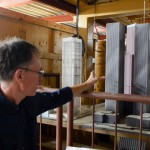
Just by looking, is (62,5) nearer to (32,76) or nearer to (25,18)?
(25,18)

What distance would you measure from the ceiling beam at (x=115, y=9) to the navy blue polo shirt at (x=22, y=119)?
2917 millimetres

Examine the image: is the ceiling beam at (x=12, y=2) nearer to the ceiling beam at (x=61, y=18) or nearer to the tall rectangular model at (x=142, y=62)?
the ceiling beam at (x=61, y=18)

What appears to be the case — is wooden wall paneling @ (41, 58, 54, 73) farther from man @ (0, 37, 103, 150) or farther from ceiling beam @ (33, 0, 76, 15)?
man @ (0, 37, 103, 150)

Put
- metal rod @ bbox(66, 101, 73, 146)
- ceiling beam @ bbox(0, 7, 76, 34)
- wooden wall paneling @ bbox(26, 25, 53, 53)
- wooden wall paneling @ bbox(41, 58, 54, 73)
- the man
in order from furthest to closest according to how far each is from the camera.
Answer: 1. wooden wall paneling @ bbox(41, 58, 54, 73)
2. wooden wall paneling @ bbox(26, 25, 53, 53)
3. ceiling beam @ bbox(0, 7, 76, 34)
4. metal rod @ bbox(66, 101, 73, 146)
5. the man

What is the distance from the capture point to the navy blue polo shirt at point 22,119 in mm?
1291

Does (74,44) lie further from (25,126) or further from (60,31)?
(25,126)

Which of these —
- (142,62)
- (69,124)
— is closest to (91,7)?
(142,62)

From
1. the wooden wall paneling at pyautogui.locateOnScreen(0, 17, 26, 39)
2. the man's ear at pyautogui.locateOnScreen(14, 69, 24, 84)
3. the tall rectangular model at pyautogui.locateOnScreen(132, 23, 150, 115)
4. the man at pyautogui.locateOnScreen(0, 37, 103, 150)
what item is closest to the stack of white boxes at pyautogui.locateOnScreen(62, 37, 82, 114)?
the tall rectangular model at pyautogui.locateOnScreen(132, 23, 150, 115)

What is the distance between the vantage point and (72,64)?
3332 mm

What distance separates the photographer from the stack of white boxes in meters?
3.32

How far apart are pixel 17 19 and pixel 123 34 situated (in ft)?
5.72

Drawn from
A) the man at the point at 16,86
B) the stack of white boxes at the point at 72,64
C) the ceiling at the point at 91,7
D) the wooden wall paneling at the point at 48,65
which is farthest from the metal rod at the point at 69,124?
the wooden wall paneling at the point at 48,65

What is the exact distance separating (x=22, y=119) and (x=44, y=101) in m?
0.25

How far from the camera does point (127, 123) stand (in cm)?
288
